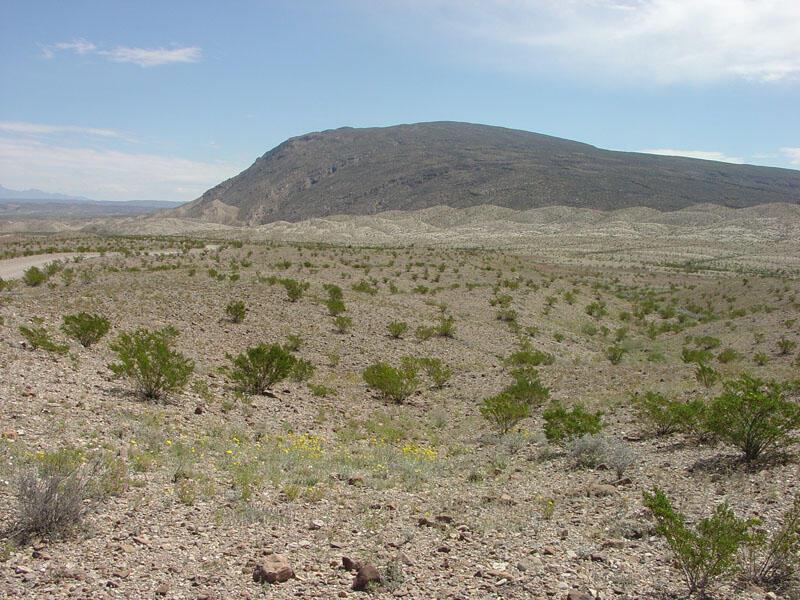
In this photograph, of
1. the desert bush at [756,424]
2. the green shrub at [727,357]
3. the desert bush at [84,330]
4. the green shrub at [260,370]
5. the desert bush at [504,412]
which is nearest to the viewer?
the desert bush at [756,424]

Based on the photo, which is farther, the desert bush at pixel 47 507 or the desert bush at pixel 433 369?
the desert bush at pixel 433 369

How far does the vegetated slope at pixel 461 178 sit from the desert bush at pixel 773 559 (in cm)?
9931

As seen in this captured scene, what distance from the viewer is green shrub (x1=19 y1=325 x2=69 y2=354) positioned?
31.3 ft

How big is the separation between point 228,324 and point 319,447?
8.27m

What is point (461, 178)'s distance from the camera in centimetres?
11988

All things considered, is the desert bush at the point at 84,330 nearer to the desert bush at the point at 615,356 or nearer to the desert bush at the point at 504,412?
the desert bush at the point at 504,412

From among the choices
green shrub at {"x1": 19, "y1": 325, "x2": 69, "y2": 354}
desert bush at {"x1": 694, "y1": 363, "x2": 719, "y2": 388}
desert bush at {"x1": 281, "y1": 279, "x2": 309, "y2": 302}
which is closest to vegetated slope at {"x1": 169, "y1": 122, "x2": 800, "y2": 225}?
desert bush at {"x1": 281, "y1": 279, "x2": 309, "y2": 302}

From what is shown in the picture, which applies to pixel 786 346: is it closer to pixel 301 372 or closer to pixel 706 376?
pixel 706 376

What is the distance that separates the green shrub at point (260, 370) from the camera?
33.9 feet

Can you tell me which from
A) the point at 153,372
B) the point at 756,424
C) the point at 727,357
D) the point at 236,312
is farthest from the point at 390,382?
the point at 727,357

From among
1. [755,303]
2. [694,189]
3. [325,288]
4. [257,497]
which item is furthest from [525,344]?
[694,189]

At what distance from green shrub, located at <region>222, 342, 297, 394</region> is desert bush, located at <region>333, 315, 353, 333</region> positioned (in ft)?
17.9

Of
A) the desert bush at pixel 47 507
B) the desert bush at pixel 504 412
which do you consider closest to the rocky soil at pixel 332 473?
the desert bush at pixel 47 507

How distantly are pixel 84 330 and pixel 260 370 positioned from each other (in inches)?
147
